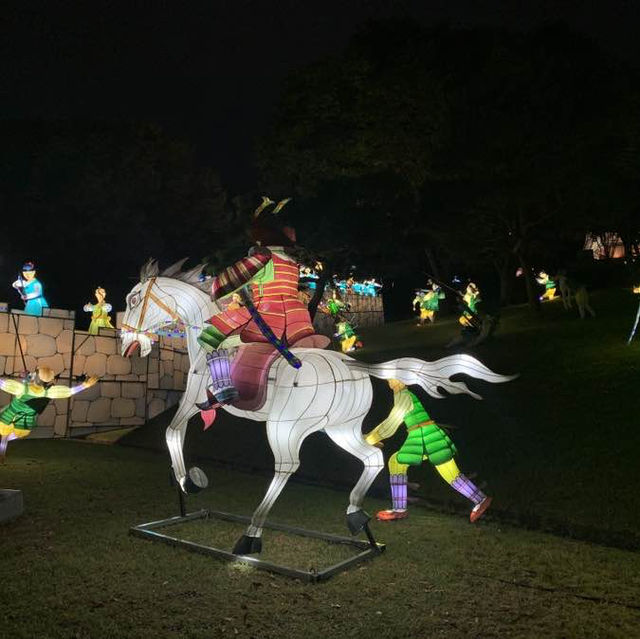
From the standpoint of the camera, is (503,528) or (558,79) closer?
(503,528)

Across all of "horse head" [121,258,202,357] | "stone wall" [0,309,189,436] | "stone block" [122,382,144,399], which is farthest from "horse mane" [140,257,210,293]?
"stone block" [122,382,144,399]

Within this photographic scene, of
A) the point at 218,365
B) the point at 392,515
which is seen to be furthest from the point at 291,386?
the point at 392,515

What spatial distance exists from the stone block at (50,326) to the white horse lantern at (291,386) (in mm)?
7945

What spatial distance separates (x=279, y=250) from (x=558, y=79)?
15181mm

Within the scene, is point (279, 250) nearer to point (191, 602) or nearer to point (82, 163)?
point (191, 602)

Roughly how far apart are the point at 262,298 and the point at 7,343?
9.06 meters

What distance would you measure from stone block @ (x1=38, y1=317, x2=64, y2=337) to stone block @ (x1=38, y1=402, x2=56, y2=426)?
1.49 meters

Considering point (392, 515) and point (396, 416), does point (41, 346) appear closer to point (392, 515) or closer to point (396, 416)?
point (392, 515)

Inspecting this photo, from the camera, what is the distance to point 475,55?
1981cm

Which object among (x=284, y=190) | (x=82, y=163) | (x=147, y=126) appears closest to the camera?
(x=284, y=190)

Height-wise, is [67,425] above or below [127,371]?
below

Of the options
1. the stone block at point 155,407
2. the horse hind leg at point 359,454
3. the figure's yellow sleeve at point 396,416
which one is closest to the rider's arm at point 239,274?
the horse hind leg at point 359,454

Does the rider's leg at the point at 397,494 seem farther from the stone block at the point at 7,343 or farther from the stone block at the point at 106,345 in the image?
the stone block at the point at 106,345

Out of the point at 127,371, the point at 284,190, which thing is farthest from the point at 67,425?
the point at 284,190
